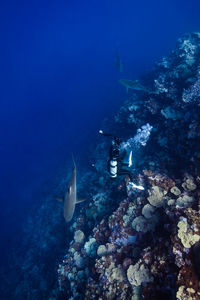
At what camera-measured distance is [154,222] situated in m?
4.89

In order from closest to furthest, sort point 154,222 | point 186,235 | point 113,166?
point 186,235 → point 113,166 → point 154,222

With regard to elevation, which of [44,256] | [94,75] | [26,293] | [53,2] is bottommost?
[26,293]

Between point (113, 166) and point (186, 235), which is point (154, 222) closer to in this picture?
point (186, 235)

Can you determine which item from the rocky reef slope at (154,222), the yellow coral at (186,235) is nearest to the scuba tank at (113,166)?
the rocky reef slope at (154,222)

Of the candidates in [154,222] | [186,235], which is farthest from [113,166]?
[186,235]

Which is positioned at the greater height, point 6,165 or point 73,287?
point 73,287

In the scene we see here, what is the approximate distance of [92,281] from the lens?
500cm

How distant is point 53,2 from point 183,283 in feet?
554

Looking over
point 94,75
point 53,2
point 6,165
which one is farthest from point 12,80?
point 6,165

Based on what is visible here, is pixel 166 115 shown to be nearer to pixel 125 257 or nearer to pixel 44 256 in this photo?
pixel 125 257

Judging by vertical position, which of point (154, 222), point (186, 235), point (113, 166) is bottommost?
point (154, 222)

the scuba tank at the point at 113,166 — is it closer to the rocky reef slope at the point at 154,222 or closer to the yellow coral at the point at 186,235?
the rocky reef slope at the point at 154,222

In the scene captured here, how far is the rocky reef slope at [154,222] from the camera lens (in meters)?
3.61

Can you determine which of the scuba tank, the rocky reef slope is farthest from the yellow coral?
the scuba tank
